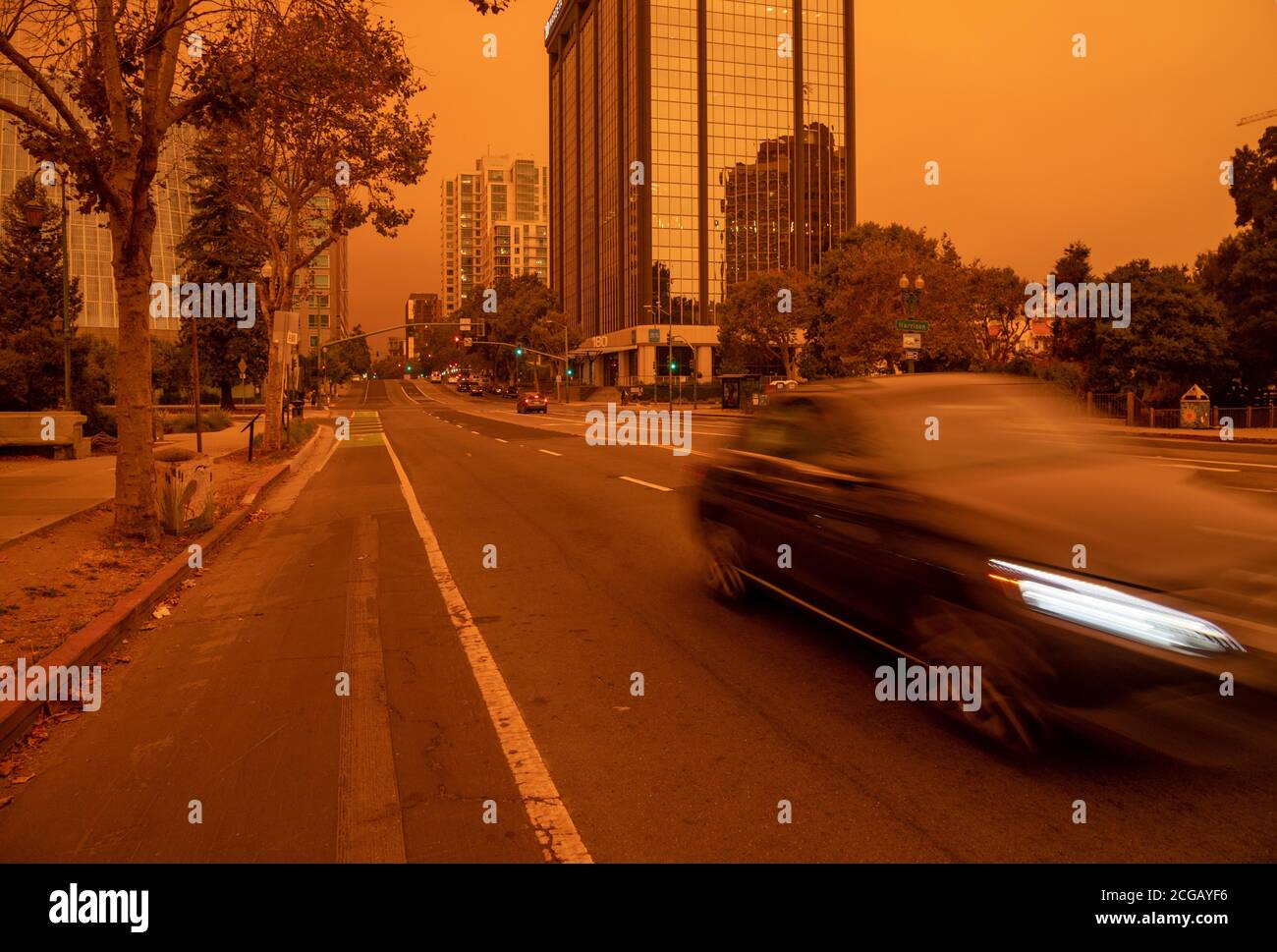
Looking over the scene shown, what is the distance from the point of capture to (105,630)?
6621 mm

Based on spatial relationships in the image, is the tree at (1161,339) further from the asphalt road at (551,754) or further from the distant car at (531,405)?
the asphalt road at (551,754)

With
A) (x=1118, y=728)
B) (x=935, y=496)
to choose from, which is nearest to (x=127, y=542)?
(x=935, y=496)

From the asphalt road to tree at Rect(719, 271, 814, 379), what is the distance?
5619 centimetres

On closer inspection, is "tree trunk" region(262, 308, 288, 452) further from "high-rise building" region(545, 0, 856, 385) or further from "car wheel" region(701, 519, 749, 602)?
"high-rise building" region(545, 0, 856, 385)

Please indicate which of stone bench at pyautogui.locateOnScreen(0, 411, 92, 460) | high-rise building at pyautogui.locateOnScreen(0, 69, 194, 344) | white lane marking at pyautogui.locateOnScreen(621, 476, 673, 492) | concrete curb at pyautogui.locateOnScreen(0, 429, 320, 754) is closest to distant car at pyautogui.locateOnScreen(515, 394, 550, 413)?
high-rise building at pyautogui.locateOnScreen(0, 69, 194, 344)

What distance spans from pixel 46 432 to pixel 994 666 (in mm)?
21526

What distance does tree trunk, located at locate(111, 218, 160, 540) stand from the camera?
9898mm

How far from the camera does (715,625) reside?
22.0 ft

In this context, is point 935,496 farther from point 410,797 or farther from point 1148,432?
point 1148,432

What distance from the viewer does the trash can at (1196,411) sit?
31.7 metres

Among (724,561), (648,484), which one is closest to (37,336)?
(648,484)

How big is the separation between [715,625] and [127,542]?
7.01 m

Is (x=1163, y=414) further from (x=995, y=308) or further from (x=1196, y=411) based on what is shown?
(x=995, y=308)

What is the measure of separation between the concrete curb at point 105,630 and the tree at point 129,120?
3.98ft
